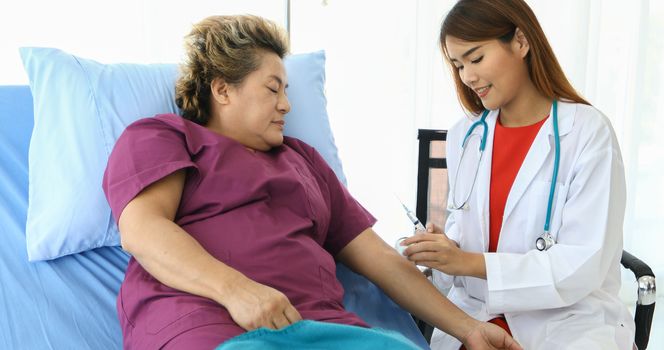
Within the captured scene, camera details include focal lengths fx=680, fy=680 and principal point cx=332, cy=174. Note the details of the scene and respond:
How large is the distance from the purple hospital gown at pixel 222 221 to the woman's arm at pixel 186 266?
0.03 m

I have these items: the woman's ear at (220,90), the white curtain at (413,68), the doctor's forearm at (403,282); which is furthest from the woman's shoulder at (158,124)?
the white curtain at (413,68)

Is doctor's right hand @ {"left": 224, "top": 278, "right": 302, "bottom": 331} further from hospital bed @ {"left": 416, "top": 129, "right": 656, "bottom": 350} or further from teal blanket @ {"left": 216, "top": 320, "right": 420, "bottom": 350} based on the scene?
hospital bed @ {"left": 416, "top": 129, "right": 656, "bottom": 350}

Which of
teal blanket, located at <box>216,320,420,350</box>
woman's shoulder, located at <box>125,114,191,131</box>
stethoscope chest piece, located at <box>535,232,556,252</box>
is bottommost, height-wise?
teal blanket, located at <box>216,320,420,350</box>

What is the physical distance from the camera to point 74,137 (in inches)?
58.7

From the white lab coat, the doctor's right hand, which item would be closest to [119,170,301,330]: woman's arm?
the doctor's right hand

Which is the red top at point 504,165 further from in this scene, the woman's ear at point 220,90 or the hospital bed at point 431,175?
the woman's ear at point 220,90

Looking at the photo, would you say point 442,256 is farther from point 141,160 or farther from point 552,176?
point 141,160

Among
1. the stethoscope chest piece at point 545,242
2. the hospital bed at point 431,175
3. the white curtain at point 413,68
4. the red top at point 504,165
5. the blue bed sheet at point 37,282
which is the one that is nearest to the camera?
the blue bed sheet at point 37,282

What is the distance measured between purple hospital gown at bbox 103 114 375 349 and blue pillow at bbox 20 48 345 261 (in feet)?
0.65

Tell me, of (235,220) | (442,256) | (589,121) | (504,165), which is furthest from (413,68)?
(235,220)

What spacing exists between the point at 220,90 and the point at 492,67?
584 millimetres

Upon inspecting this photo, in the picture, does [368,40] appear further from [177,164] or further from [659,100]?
[177,164]

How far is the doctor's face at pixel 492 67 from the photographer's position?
56.6 inches

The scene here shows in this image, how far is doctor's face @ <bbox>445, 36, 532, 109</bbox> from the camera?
4.72ft
